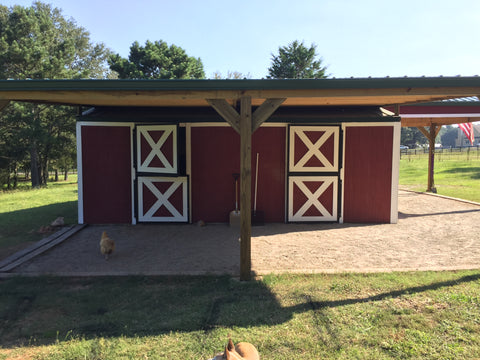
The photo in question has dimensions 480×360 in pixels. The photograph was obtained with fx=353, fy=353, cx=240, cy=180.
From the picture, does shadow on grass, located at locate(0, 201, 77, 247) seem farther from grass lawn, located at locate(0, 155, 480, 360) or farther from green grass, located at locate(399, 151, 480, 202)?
green grass, located at locate(399, 151, 480, 202)

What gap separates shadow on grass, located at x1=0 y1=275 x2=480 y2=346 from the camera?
11.3 feet

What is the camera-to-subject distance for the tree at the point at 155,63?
27.7 meters

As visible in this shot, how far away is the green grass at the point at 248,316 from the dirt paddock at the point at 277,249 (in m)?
0.42

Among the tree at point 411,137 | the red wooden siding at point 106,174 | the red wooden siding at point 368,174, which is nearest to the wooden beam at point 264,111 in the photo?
the red wooden siding at point 368,174

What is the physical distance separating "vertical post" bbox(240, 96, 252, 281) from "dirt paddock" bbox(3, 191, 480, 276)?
0.37 meters

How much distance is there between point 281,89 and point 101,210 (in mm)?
5594

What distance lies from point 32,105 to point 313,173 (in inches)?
847

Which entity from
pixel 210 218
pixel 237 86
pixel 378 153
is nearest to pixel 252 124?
pixel 237 86

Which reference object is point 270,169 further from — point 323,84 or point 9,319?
point 9,319

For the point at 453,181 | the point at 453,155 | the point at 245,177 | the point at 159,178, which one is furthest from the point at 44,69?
the point at 453,155

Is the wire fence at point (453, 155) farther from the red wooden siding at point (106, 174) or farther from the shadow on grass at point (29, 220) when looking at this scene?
the shadow on grass at point (29, 220)

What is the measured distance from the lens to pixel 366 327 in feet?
11.3

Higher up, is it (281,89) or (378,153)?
(281,89)

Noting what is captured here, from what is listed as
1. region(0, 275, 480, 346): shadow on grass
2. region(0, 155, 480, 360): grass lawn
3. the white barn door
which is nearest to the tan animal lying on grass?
region(0, 155, 480, 360): grass lawn
